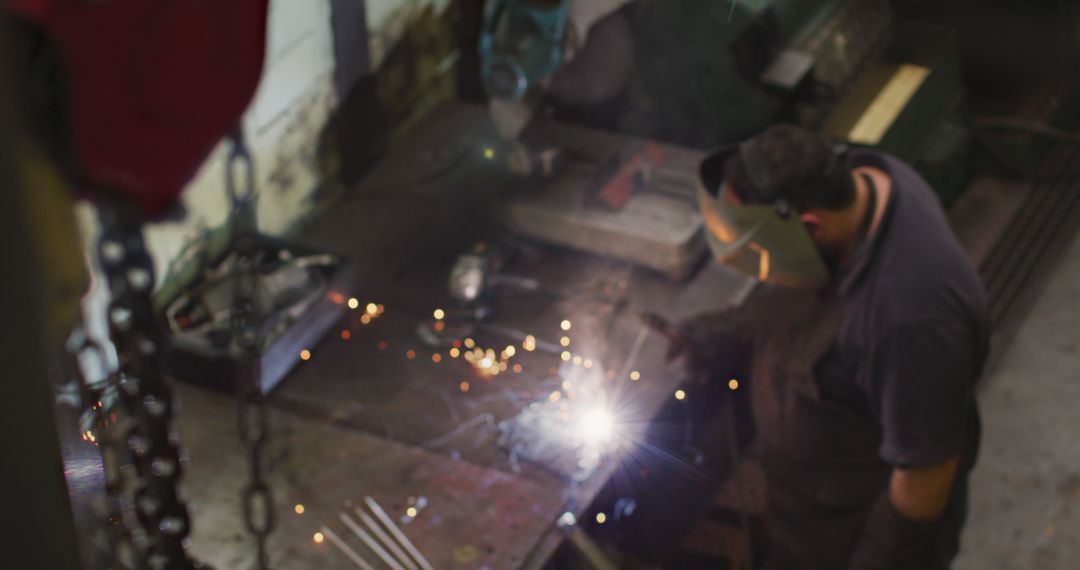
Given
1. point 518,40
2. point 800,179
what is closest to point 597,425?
point 800,179

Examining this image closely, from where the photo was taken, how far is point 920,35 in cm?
614

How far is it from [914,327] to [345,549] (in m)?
1.60

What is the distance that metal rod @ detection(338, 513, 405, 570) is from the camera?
3.60 metres

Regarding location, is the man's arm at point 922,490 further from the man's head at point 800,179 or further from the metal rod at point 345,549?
the metal rod at point 345,549

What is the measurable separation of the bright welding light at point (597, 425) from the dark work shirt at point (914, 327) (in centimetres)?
84

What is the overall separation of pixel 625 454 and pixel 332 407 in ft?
2.98

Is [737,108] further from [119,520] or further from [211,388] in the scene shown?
[119,520]

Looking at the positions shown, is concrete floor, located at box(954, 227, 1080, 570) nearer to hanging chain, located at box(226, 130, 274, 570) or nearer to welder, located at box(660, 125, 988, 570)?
welder, located at box(660, 125, 988, 570)

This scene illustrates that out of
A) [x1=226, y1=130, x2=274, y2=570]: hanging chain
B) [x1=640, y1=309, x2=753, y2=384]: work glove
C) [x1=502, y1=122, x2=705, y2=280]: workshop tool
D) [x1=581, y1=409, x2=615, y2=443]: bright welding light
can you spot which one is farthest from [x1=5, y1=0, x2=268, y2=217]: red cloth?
[x1=502, y1=122, x2=705, y2=280]: workshop tool

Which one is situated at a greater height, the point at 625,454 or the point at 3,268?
the point at 3,268

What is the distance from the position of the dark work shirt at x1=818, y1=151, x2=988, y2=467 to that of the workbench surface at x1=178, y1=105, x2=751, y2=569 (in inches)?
35.4

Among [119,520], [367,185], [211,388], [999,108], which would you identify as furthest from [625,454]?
[999,108]

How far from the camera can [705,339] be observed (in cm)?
427

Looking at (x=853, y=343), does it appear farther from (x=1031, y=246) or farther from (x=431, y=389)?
(x=1031, y=246)
